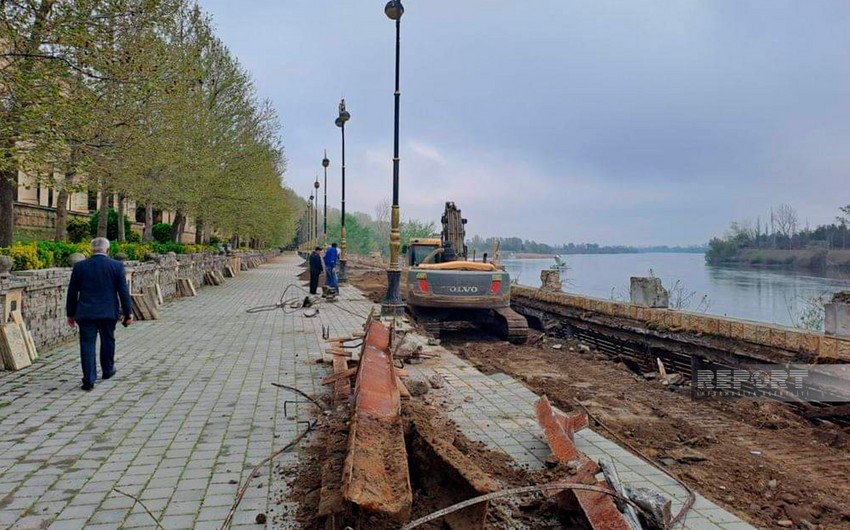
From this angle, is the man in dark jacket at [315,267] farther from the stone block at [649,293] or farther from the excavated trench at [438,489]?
the excavated trench at [438,489]

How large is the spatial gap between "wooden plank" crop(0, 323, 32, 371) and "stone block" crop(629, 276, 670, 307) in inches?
436

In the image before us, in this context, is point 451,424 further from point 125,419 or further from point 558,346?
point 558,346

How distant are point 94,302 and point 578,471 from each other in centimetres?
589

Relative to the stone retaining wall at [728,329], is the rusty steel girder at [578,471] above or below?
below

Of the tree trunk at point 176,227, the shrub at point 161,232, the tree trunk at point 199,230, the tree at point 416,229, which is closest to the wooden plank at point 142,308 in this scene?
the tree trunk at point 176,227

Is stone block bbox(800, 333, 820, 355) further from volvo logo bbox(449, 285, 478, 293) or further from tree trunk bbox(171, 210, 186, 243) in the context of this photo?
tree trunk bbox(171, 210, 186, 243)

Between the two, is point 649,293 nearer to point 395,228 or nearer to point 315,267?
point 395,228

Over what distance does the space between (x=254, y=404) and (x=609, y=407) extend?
433cm

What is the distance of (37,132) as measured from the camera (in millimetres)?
8297

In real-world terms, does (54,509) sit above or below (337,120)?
below

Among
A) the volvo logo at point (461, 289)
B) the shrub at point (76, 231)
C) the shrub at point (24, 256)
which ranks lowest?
the volvo logo at point (461, 289)

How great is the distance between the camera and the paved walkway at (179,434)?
11.2 feet

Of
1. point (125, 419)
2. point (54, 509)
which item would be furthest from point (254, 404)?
point (54, 509)

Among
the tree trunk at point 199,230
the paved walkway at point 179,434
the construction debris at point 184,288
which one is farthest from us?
the tree trunk at point 199,230
